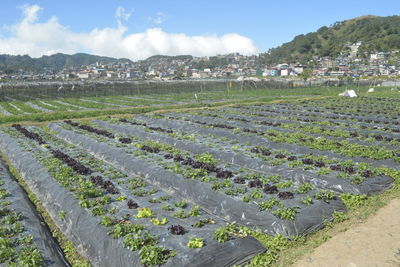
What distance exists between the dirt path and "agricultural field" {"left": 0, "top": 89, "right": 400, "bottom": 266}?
0.73m

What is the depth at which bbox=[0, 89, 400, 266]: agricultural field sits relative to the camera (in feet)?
28.1

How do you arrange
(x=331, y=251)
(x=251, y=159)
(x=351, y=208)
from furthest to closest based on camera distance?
(x=251, y=159)
(x=351, y=208)
(x=331, y=251)

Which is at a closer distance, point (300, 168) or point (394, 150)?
point (300, 168)

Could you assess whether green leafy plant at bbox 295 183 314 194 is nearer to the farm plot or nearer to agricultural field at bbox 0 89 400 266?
agricultural field at bbox 0 89 400 266

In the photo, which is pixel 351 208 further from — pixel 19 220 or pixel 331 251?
pixel 19 220

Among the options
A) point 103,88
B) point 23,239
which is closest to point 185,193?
point 23,239

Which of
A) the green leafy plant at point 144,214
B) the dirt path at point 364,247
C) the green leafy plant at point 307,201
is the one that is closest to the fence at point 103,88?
the green leafy plant at point 144,214

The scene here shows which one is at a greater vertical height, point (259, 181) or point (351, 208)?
point (259, 181)

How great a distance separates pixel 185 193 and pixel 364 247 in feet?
21.7

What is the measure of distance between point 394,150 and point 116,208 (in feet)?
48.7

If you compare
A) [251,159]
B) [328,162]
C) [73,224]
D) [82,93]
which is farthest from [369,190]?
[82,93]

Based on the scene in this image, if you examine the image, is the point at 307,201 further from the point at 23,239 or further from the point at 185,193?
the point at 23,239

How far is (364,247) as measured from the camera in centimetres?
927

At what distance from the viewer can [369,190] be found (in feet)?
42.0
